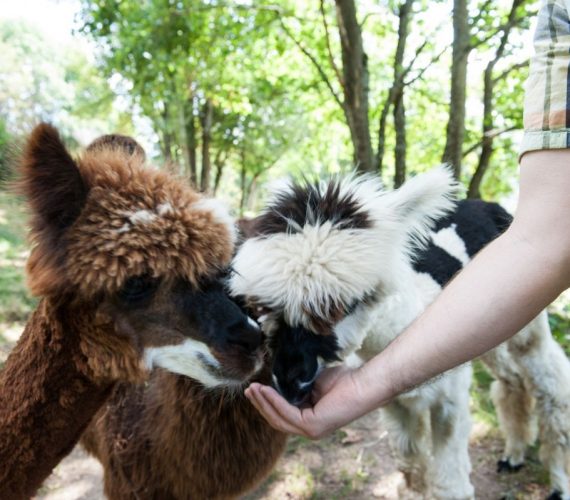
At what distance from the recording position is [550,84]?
1025 mm

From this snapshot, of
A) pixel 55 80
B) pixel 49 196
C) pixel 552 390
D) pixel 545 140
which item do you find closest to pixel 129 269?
pixel 49 196

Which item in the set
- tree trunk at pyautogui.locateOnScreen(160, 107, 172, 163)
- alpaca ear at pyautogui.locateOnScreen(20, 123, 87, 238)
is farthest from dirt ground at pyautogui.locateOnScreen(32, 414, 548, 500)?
tree trunk at pyautogui.locateOnScreen(160, 107, 172, 163)

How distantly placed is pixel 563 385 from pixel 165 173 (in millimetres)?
3207

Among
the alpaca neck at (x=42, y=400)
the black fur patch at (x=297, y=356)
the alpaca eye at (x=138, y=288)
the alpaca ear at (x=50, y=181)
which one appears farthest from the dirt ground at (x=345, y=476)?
the alpaca ear at (x=50, y=181)

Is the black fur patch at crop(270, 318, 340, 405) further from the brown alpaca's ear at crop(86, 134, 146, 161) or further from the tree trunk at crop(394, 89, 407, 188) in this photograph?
the tree trunk at crop(394, 89, 407, 188)

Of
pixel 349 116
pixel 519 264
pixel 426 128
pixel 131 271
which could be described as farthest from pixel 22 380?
pixel 426 128

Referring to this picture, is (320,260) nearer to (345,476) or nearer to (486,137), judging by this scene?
(345,476)

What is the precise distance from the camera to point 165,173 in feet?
6.28

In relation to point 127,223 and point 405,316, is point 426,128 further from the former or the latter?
point 127,223

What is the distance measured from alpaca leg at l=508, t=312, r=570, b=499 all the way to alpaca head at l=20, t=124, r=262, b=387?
2550 millimetres

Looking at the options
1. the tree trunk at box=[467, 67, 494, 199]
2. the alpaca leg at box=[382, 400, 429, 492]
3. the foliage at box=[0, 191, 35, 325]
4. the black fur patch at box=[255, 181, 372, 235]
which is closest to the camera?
the black fur patch at box=[255, 181, 372, 235]

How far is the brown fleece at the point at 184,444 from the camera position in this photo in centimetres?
219

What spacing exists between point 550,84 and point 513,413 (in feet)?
11.5

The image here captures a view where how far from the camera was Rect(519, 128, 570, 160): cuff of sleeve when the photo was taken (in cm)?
100
